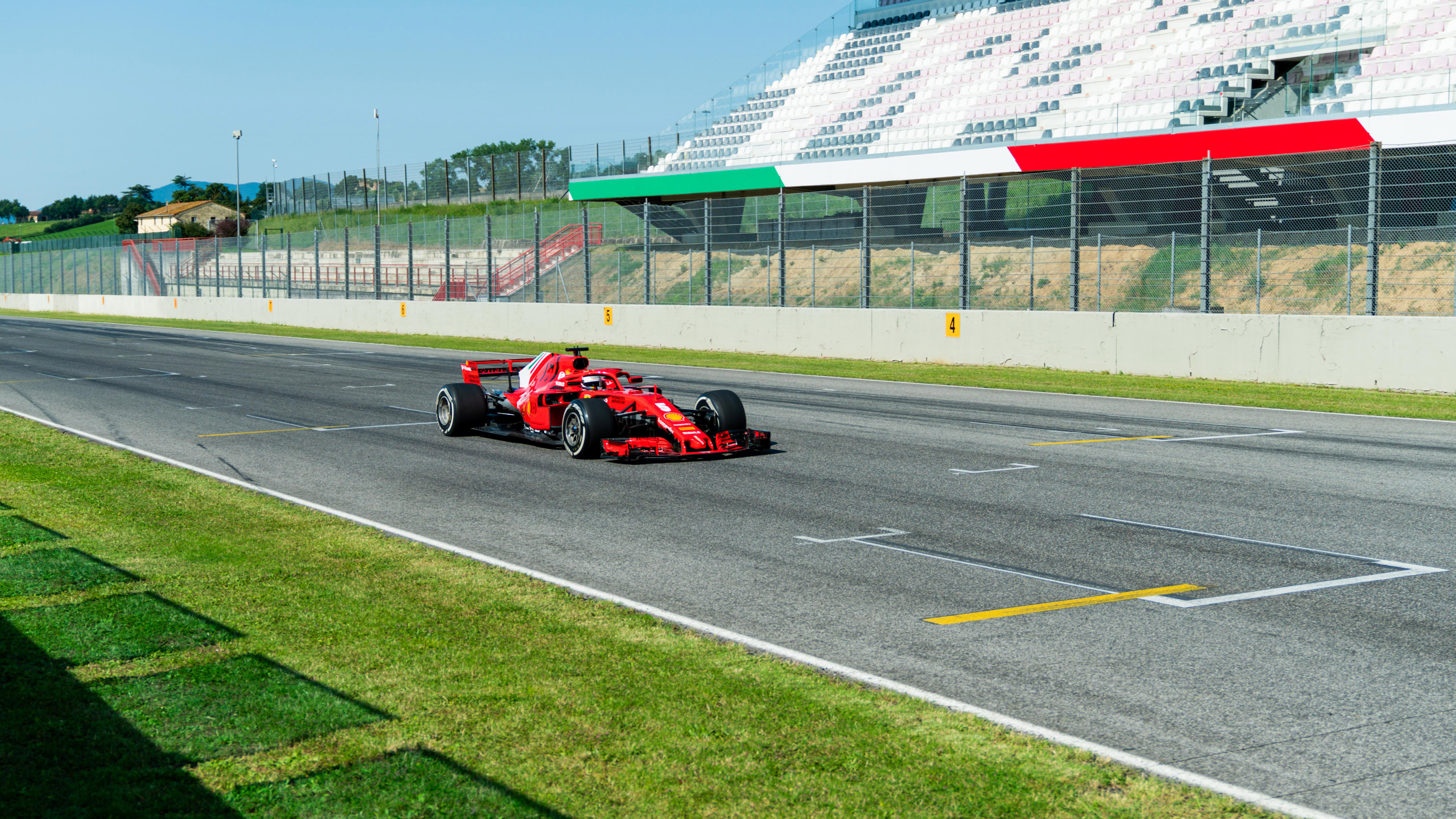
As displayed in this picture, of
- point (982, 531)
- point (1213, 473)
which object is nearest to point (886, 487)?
point (982, 531)

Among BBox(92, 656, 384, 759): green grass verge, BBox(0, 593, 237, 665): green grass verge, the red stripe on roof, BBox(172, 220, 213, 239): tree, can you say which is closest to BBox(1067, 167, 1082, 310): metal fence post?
the red stripe on roof

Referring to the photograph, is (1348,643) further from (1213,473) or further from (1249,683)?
(1213,473)

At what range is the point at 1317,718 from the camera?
4934mm

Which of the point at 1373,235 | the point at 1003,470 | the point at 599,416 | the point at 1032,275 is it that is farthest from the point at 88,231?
the point at 1003,470

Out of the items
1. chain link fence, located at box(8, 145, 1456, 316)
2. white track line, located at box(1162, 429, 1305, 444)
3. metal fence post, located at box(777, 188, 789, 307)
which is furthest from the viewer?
metal fence post, located at box(777, 188, 789, 307)

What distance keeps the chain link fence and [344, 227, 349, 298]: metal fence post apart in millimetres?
247

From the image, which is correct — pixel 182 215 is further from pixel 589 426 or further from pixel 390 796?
pixel 390 796

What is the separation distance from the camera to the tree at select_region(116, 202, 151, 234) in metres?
154

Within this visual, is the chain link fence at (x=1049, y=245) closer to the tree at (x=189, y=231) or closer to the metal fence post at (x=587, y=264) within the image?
the metal fence post at (x=587, y=264)

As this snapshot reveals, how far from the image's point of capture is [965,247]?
2330 centimetres

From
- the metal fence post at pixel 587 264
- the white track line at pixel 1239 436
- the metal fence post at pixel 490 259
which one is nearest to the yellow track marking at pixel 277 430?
the white track line at pixel 1239 436

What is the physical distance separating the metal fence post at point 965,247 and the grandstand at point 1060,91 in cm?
710

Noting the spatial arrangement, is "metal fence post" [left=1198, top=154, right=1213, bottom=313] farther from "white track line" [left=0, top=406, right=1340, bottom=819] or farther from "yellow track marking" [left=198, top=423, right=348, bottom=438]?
"white track line" [left=0, top=406, right=1340, bottom=819]

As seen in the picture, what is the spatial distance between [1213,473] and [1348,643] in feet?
17.0
